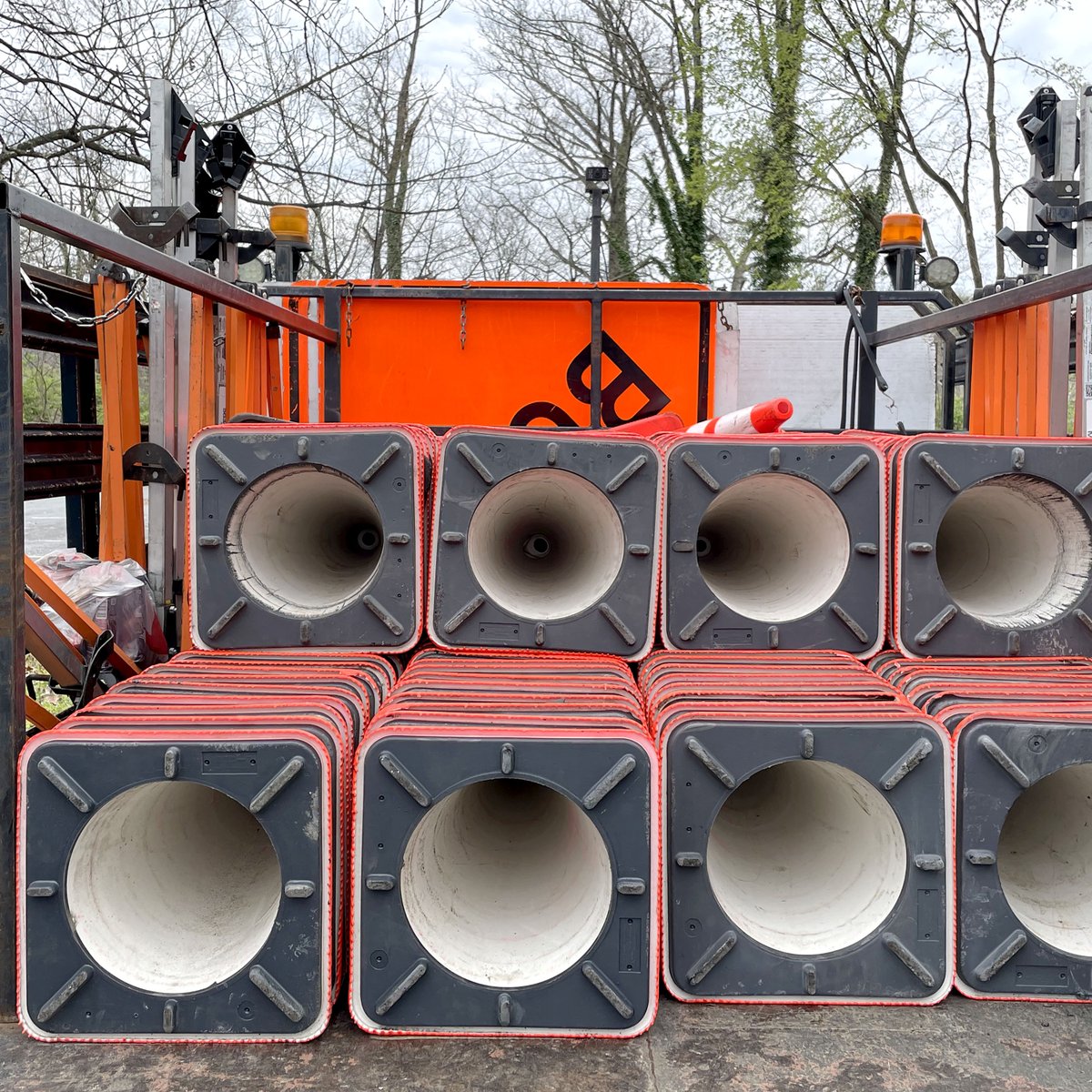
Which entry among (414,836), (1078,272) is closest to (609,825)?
(414,836)

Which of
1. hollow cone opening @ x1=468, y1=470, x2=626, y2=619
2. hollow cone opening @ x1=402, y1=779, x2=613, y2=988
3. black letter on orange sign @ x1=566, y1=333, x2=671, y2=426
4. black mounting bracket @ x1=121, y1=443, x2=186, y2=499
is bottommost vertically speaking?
hollow cone opening @ x1=402, y1=779, x2=613, y2=988

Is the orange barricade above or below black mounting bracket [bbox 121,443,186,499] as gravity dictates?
above

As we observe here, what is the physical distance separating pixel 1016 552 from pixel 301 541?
2.76 m

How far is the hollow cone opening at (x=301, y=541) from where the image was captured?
331cm

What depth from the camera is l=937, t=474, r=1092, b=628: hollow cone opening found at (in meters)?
3.29

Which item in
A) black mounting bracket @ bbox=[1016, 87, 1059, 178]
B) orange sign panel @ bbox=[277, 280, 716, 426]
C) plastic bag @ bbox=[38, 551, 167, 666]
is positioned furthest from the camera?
orange sign panel @ bbox=[277, 280, 716, 426]

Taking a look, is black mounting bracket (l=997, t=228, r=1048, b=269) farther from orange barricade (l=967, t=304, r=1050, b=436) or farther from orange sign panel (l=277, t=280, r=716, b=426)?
orange sign panel (l=277, t=280, r=716, b=426)

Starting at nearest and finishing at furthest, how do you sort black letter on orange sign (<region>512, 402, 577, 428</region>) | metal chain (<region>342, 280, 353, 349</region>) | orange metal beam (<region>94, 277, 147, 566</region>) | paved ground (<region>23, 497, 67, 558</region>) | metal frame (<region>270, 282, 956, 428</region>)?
orange metal beam (<region>94, 277, 147, 566</region>), metal frame (<region>270, 282, 956, 428</region>), metal chain (<region>342, 280, 353, 349</region>), black letter on orange sign (<region>512, 402, 577, 428</region>), paved ground (<region>23, 497, 67, 558</region>)

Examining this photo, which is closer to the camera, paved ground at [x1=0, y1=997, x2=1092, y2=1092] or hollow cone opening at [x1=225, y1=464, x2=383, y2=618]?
paved ground at [x1=0, y1=997, x2=1092, y2=1092]

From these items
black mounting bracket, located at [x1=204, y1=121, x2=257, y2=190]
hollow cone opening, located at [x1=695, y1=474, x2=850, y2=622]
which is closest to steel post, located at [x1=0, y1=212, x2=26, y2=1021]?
hollow cone opening, located at [x1=695, y1=474, x2=850, y2=622]

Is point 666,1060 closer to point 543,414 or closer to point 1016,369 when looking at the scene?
point 1016,369

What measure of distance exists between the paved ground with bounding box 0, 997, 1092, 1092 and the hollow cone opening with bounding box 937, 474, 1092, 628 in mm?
1385

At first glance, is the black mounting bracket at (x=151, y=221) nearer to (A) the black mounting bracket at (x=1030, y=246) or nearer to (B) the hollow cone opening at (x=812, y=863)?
(B) the hollow cone opening at (x=812, y=863)

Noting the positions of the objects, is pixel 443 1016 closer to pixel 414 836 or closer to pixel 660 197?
pixel 414 836
